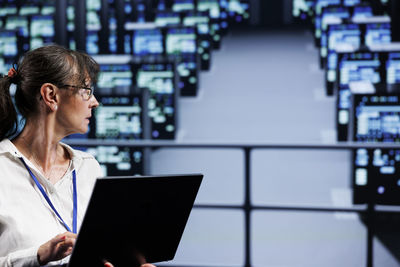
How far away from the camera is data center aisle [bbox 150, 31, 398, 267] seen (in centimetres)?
293

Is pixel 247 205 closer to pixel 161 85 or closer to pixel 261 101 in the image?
pixel 161 85

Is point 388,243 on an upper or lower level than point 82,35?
lower

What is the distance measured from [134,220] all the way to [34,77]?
0.43 m

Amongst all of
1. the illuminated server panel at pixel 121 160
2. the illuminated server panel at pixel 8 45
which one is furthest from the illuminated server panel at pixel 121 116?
the illuminated server panel at pixel 8 45

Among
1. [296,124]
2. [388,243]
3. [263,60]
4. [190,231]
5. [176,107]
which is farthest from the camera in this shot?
[263,60]

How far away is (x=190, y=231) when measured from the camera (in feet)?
10.4

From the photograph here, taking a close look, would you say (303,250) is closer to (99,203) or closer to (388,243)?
(388,243)

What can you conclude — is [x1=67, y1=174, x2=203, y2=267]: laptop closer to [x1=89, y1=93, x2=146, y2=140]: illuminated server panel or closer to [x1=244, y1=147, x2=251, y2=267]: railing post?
[x1=244, y1=147, x2=251, y2=267]: railing post

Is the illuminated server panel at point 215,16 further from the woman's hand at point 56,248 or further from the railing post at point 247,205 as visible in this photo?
the woman's hand at point 56,248

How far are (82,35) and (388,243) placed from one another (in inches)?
135

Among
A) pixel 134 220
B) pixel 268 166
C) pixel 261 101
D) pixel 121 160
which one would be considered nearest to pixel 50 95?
pixel 134 220

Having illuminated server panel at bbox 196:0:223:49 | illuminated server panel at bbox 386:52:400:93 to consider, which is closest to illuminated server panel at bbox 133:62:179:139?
illuminated server panel at bbox 386:52:400:93

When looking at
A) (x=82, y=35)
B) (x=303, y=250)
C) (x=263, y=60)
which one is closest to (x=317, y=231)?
(x=303, y=250)

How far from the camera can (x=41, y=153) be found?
1313mm
